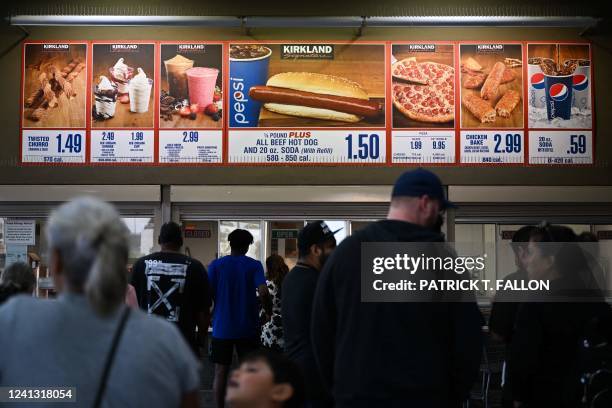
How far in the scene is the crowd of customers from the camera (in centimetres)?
232

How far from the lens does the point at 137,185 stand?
8688 millimetres

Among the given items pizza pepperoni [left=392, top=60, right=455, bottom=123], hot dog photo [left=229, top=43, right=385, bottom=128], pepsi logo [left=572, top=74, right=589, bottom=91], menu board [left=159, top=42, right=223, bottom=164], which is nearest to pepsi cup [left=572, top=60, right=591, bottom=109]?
pepsi logo [left=572, top=74, right=589, bottom=91]

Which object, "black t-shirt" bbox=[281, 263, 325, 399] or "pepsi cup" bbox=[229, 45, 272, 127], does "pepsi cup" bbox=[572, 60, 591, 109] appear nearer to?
"pepsi cup" bbox=[229, 45, 272, 127]

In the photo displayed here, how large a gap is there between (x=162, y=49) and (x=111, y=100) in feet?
2.46

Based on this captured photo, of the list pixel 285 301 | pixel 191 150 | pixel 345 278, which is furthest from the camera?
pixel 191 150

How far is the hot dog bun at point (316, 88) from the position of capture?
855cm

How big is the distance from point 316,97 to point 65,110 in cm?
261

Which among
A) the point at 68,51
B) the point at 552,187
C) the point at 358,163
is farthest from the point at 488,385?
the point at 68,51

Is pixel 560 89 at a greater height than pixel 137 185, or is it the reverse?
pixel 560 89

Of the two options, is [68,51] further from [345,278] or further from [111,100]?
[345,278]

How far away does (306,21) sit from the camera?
27.8 feet
